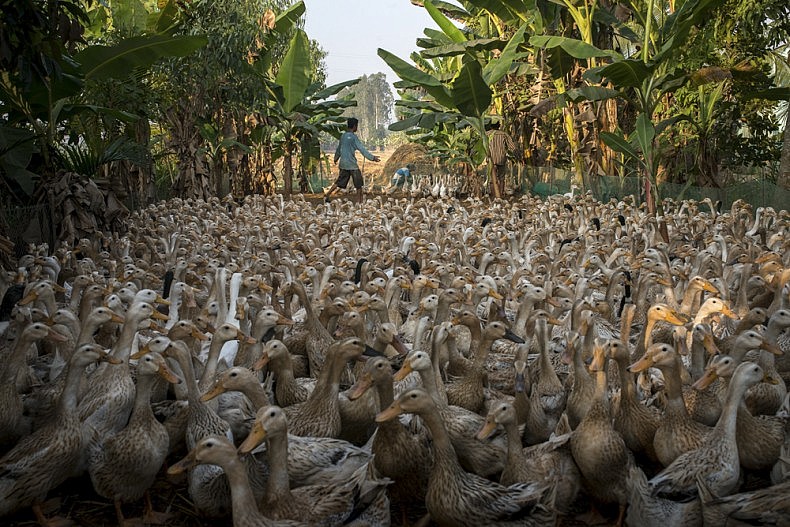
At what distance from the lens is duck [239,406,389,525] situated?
12.4 feet

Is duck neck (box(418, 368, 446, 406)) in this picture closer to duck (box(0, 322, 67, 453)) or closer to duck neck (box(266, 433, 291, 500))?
duck neck (box(266, 433, 291, 500))

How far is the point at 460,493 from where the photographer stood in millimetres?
3877

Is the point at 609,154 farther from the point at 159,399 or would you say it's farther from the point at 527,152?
the point at 159,399

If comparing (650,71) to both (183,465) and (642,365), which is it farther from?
(183,465)

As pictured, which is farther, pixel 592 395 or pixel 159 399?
pixel 159 399

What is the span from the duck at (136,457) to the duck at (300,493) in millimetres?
835

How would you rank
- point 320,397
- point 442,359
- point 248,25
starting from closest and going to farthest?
1. point 320,397
2. point 442,359
3. point 248,25

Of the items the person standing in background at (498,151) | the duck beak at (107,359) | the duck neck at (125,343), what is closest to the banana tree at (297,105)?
the person standing in background at (498,151)

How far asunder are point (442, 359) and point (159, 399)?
2.18 meters

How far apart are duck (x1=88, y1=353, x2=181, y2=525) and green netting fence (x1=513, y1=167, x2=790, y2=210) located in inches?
501

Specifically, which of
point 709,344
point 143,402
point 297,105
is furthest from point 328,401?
point 297,105

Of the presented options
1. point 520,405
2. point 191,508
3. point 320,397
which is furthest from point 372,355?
point 191,508

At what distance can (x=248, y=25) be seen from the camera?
18312 millimetres

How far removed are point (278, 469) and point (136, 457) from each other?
963 mm
